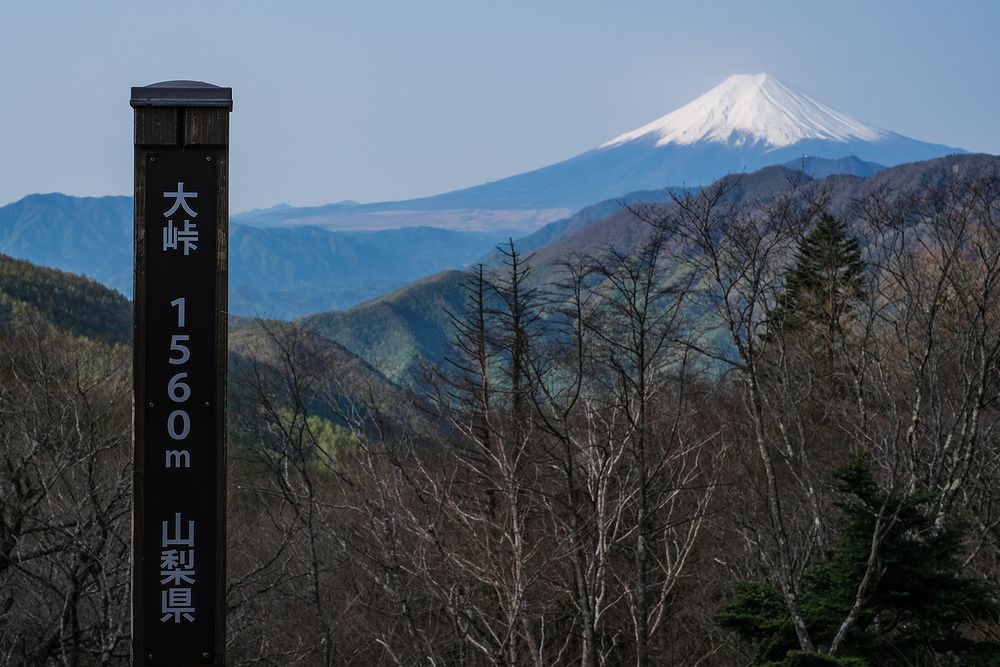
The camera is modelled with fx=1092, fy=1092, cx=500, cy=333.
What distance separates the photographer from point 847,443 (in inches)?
824

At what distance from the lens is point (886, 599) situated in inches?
261

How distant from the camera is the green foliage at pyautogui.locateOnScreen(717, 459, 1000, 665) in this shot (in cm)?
644

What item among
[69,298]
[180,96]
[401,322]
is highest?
[180,96]

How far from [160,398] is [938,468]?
8811 millimetres

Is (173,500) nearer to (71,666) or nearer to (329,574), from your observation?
(71,666)

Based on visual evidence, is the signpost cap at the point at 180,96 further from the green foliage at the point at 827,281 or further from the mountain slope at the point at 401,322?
the mountain slope at the point at 401,322

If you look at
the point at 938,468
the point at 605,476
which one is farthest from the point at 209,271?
the point at 938,468

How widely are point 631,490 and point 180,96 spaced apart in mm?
7488

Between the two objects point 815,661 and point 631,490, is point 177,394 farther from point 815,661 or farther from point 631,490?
point 631,490

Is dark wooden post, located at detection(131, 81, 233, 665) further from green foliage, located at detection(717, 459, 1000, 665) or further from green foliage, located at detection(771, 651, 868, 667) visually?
green foliage, located at detection(717, 459, 1000, 665)

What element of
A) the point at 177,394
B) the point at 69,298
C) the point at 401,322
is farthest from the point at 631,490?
the point at 401,322

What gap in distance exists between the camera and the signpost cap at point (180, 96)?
3301 millimetres

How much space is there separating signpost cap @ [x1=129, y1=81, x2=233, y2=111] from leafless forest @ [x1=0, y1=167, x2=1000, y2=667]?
14.0ft

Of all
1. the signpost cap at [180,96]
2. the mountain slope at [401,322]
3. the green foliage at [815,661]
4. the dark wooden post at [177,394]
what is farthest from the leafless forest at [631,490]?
the mountain slope at [401,322]
